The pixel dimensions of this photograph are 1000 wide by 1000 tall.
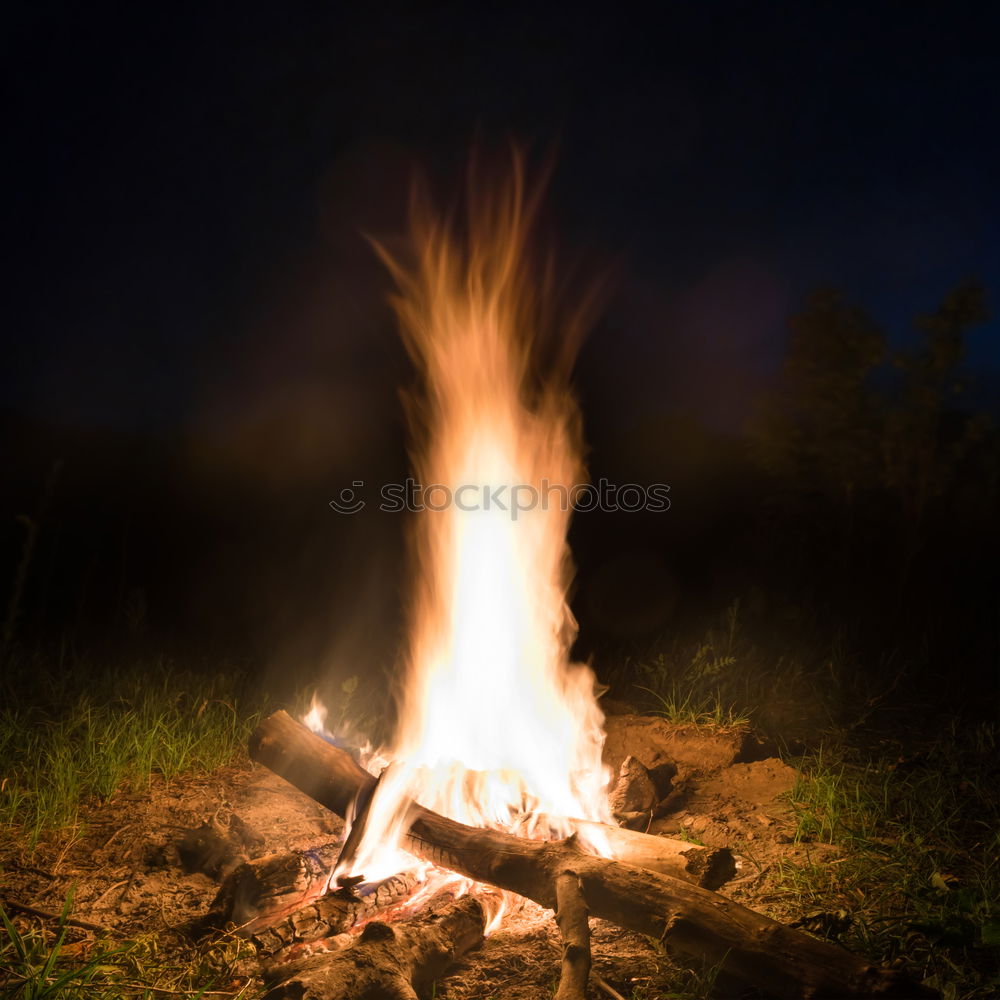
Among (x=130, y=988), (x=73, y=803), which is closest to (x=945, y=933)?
(x=130, y=988)

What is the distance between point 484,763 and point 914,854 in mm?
1878

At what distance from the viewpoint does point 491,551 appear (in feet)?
14.1

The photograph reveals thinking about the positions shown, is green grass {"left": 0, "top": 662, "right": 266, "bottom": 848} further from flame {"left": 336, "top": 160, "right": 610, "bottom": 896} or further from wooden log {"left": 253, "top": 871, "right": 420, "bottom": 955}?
wooden log {"left": 253, "top": 871, "right": 420, "bottom": 955}

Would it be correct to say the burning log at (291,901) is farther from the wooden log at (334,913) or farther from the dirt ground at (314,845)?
the dirt ground at (314,845)

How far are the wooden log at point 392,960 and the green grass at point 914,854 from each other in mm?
1191

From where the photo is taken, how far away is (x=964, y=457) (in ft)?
28.0

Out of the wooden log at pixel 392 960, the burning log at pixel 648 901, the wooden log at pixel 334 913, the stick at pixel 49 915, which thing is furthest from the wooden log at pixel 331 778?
the stick at pixel 49 915

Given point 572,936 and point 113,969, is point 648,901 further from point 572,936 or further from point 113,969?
point 113,969

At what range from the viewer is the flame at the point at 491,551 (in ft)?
11.9

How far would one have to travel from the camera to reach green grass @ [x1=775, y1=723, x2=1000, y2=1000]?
7.38 ft

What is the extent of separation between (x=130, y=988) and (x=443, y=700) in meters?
2.07

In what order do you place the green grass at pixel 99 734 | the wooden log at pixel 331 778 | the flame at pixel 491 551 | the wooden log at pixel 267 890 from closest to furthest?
the wooden log at pixel 267 890 → the wooden log at pixel 331 778 → the green grass at pixel 99 734 → the flame at pixel 491 551

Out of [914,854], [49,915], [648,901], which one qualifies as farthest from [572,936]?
[49,915]

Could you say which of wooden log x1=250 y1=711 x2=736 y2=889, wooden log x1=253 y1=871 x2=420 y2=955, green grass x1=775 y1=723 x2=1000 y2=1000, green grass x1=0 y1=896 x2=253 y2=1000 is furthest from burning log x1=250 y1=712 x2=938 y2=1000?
green grass x1=0 y1=896 x2=253 y2=1000
